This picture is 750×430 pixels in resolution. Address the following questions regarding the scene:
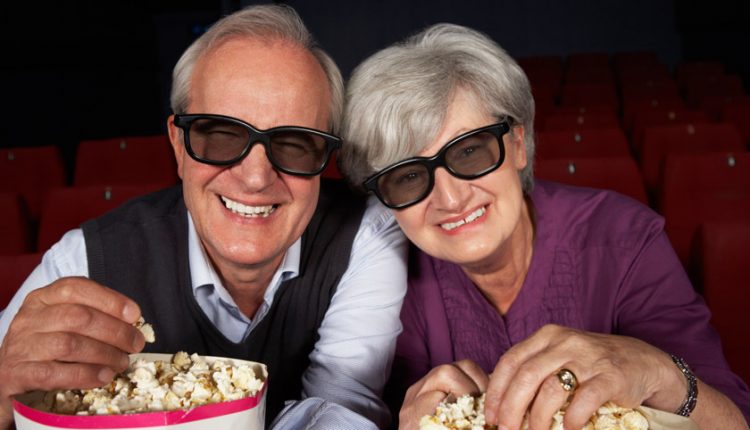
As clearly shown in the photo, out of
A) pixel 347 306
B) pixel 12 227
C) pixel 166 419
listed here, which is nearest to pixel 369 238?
pixel 347 306

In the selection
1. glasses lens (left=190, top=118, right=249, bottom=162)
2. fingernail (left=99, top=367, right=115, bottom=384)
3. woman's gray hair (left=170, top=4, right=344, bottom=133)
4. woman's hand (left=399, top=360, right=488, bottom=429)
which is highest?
woman's gray hair (left=170, top=4, right=344, bottom=133)

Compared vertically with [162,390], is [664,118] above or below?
below

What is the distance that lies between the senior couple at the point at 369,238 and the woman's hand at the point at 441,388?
0.16 m

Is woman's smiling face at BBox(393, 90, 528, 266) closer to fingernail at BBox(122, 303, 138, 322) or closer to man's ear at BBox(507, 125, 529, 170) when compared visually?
man's ear at BBox(507, 125, 529, 170)

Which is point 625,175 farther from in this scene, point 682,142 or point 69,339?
point 69,339

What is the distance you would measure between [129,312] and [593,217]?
100 cm

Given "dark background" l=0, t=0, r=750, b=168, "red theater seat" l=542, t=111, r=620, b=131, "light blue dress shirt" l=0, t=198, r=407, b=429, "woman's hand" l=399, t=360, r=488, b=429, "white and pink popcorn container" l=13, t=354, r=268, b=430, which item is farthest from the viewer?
"dark background" l=0, t=0, r=750, b=168

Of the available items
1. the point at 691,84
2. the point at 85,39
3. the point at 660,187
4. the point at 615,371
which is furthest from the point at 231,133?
the point at 85,39

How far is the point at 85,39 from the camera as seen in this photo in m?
9.20

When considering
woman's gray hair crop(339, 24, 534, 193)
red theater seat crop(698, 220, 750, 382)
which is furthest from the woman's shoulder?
red theater seat crop(698, 220, 750, 382)

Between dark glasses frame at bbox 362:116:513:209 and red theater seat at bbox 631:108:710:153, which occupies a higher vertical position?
dark glasses frame at bbox 362:116:513:209

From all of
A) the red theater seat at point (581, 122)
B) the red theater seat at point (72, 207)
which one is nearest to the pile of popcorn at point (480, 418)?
the red theater seat at point (72, 207)

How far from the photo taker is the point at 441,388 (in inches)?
37.6

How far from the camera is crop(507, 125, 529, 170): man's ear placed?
4.75 ft
